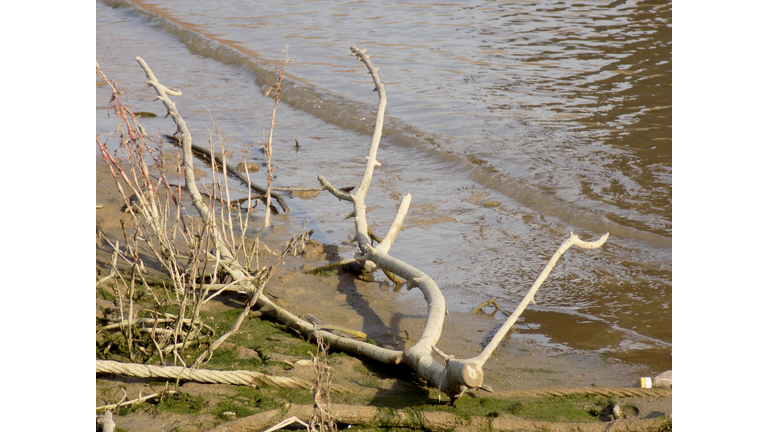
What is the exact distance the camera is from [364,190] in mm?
4852

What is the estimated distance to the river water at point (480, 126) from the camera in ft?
15.1

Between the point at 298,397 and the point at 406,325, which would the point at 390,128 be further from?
the point at 298,397

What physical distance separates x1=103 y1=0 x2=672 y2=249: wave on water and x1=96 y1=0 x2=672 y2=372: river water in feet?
0.09

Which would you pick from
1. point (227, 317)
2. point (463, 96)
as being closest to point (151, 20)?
point (463, 96)

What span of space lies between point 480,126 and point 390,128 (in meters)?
1.13

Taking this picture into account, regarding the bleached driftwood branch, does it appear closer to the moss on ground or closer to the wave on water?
the moss on ground

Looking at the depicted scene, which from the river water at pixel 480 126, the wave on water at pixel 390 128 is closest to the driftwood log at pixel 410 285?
the river water at pixel 480 126

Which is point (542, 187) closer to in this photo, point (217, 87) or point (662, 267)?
point (662, 267)

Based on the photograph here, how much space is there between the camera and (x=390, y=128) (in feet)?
27.6

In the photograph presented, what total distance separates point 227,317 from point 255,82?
7936 millimetres

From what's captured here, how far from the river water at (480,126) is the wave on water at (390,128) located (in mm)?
28

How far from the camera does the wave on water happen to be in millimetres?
5699

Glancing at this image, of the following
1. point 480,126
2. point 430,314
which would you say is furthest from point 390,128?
point 430,314

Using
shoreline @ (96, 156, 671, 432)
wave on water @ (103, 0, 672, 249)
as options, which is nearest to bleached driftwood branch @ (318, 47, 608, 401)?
shoreline @ (96, 156, 671, 432)
